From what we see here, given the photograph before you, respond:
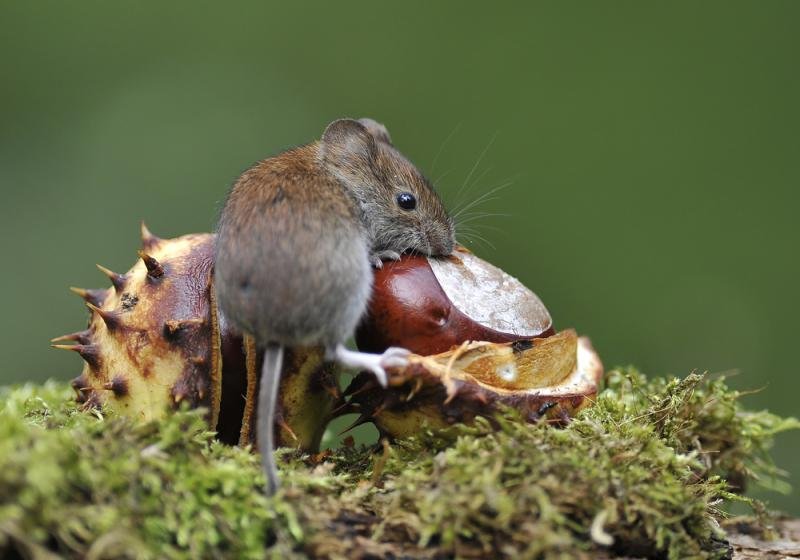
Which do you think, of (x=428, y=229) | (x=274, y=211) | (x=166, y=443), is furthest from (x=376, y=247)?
(x=166, y=443)

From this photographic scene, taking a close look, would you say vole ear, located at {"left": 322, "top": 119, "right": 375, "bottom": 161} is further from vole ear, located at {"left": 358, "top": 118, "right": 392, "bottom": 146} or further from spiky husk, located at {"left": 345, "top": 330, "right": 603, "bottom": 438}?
spiky husk, located at {"left": 345, "top": 330, "right": 603, "bottom": 438}

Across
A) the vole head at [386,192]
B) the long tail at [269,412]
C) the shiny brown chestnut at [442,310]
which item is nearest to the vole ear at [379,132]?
the vole head at [386,192]

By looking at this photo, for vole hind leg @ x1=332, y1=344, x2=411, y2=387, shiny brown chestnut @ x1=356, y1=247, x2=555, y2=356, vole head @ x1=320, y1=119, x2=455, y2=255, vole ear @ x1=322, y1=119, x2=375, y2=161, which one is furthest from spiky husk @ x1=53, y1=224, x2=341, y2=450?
vole ear @ x1=322, y1=119, x2=375, y2=161

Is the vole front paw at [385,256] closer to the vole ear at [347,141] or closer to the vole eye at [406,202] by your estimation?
the vole eye at [406,202]

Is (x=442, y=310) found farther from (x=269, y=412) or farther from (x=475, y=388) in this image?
(x=269, y=412)

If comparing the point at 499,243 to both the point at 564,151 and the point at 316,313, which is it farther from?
the point at 316,313

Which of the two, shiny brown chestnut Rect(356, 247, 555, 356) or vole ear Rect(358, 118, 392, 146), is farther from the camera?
vole ear Rect(358, 118, 392, 146)

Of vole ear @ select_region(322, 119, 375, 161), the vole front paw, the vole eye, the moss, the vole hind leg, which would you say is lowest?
the moss
